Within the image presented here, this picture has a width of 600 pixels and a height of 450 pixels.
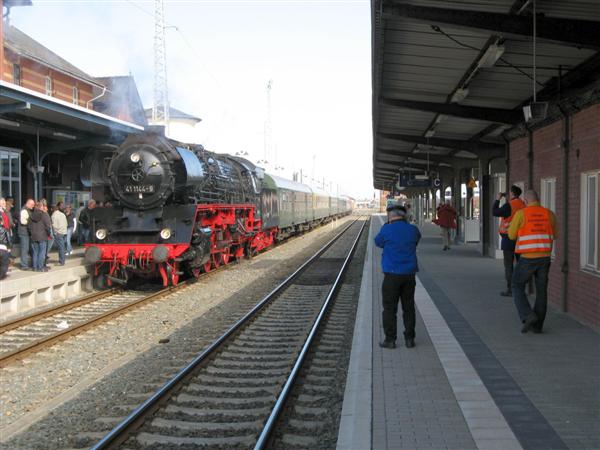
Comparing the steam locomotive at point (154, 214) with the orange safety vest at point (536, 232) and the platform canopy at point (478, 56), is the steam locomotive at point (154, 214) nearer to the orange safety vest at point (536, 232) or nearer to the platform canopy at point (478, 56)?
the platform canopy at point (478, 56)

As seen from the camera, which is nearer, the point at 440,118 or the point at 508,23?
the point at 508,23

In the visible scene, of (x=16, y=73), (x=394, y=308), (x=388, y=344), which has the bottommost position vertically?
(x=388, y=344)

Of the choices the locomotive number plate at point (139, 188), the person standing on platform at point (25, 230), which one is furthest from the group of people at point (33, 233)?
the locomotive number plate at point (139, 188)

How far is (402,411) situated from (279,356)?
2923 millimetres

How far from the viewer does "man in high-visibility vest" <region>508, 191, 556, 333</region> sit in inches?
287

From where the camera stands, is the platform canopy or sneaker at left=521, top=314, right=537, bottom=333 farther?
sneaker at left=521, top=314, right=537, bottom=333

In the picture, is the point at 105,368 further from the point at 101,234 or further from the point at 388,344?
the point at 101,234

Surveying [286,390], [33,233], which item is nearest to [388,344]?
[286,390]

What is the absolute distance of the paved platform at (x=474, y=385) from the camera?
13.9ft

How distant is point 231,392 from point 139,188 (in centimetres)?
763

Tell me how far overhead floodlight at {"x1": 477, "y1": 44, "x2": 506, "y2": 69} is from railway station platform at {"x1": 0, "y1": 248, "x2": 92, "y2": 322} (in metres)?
8.45

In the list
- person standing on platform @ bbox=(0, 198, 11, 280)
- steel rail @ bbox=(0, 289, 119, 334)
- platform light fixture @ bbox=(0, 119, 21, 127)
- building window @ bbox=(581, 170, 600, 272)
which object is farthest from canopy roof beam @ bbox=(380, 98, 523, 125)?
platform light fixture @ bbox=(0, 119, 21, 127)

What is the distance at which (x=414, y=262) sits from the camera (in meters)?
7.01

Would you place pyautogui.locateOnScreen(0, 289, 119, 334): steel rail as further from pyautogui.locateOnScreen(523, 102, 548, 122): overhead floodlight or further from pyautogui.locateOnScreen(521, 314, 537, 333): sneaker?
pyautogui.locateOnScreen(523, 102, 548, 122): overhead floodlight
